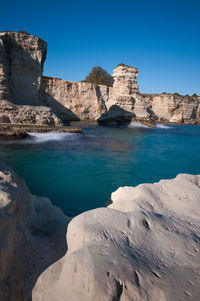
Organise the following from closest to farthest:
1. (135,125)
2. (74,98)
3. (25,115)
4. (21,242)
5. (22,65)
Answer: (21,242) < (25,115) < (22,65) < (135,125) < (74,98)

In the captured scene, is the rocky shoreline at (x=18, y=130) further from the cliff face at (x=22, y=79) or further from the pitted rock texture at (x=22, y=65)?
the pitted rock texture at (x=22, y=65)

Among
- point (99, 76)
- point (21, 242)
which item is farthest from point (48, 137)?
point (99, 76)

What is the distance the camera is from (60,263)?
5.66 feet

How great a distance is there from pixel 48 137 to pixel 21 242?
1104 cm

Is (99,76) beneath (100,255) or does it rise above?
above

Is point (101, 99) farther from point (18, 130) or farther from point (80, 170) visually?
point (80, 170)

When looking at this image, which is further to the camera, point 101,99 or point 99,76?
point 99,76

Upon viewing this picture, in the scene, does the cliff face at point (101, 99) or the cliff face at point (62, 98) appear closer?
the cliff face at point (62, 98)

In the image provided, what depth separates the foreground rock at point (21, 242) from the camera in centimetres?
154

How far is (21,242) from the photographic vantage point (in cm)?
189

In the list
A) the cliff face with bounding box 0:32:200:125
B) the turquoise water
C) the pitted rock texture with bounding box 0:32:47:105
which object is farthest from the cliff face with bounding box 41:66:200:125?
the turquoise water

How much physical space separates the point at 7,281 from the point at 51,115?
48.8ft

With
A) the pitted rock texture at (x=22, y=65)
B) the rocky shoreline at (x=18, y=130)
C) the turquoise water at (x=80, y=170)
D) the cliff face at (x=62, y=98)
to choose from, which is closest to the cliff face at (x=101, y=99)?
the cliff face at (x=62, y=98)

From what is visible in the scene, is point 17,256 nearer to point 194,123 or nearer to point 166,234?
point 166,234
